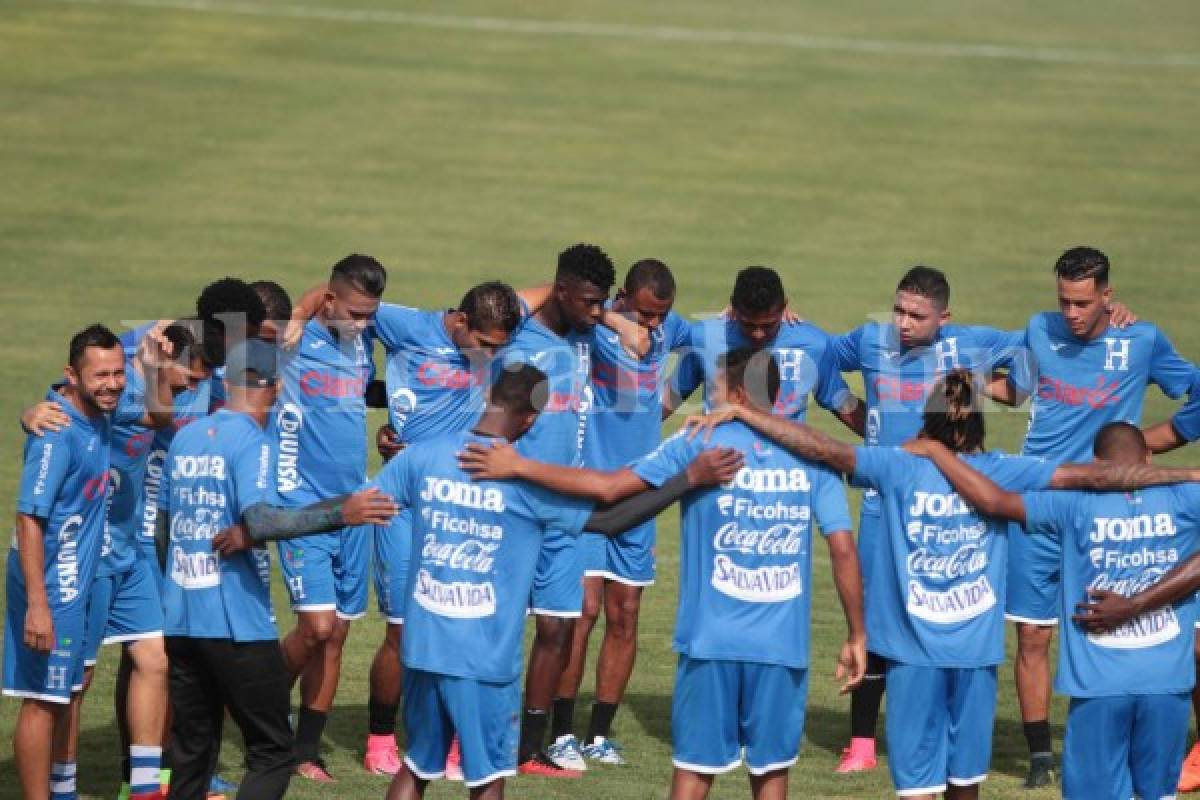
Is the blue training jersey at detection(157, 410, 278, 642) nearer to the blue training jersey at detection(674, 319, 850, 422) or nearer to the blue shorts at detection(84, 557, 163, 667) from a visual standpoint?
the blue shorts at detection(84, 557, 163, 667)

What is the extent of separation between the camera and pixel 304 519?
28.8 feet

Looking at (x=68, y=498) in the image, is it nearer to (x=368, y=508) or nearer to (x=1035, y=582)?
(x=368, y=508)

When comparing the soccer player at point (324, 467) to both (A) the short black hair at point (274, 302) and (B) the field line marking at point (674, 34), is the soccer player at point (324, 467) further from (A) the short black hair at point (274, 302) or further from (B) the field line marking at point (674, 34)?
(B) the field line marking at point (674, 34)

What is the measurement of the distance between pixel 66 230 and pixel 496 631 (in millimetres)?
18458

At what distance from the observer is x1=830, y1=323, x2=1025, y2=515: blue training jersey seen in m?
11.5

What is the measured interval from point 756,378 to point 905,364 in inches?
112

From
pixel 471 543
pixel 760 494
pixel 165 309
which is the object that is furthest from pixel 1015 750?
pixel 165 309

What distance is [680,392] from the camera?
12.1 meters

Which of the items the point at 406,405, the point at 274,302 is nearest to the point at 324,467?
the point at 406,405

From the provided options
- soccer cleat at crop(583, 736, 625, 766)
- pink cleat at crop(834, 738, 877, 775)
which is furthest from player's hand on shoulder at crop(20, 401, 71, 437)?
pink cleat at crop(834, 738, 877, 775)

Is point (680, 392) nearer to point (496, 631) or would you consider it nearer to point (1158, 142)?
point (496, 631)

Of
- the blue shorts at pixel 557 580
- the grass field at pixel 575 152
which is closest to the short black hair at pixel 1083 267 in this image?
the blue shorts at pixel 557 580

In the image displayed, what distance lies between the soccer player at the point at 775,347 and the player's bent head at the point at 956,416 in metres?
1.73

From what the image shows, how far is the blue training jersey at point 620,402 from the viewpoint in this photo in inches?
463
